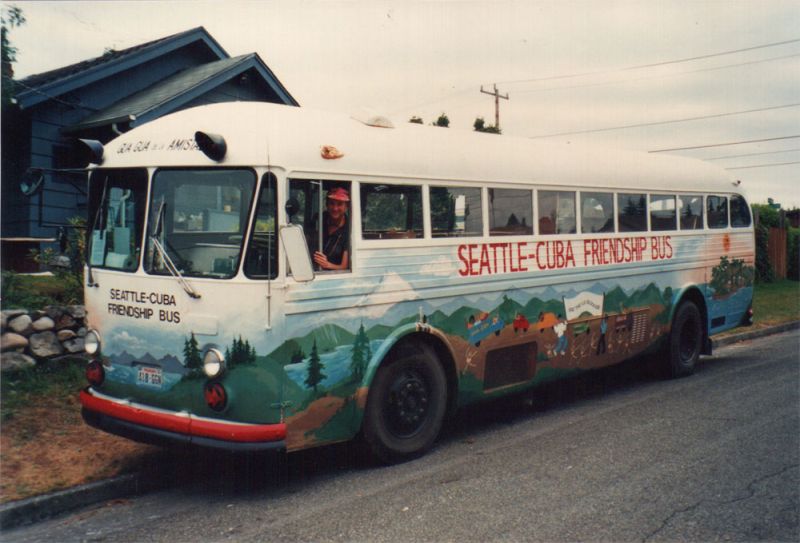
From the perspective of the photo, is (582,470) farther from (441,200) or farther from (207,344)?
(207,344)

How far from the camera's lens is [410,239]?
250 inches

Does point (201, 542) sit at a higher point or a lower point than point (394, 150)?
lower

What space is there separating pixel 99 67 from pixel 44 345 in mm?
7375

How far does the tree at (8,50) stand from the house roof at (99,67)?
9.41 feet

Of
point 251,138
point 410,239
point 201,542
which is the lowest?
point 201,542

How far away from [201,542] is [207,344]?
1310 millimetres

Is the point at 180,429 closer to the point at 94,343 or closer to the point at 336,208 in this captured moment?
the point at 94,343

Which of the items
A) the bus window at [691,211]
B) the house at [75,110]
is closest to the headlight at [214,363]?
the bus window at [691,211]

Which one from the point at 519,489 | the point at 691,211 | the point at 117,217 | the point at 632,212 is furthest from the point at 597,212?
the point at 117,217

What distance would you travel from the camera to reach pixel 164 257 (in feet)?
18.3

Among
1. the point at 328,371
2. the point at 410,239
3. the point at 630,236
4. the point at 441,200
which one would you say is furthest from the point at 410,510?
the point at 630,236

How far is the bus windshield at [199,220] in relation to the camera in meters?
5.42

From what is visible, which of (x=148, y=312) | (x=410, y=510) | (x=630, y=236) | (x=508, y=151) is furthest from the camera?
(x=630, y=236)

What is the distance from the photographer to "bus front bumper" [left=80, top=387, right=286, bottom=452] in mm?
5230
